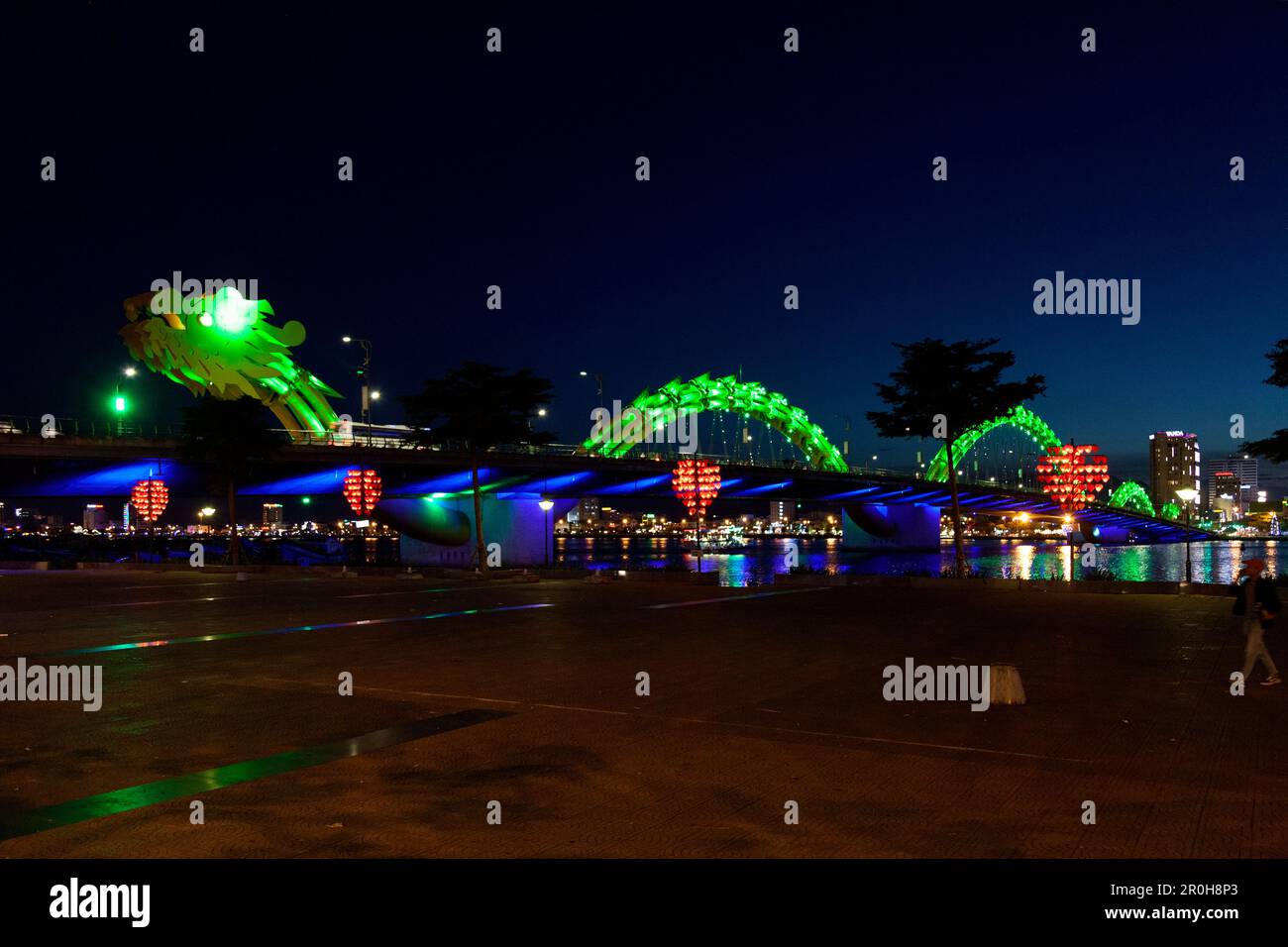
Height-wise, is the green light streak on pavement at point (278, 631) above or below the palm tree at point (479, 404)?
below

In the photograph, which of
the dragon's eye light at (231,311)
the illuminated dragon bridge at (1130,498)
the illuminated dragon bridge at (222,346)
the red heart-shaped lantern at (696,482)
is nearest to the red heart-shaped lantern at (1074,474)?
the red heart-shaped lantern at (696,482)

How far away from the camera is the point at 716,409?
126625mm

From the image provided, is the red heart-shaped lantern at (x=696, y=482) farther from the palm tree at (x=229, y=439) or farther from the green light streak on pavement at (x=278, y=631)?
the green light streak on pavement at (x=278, y=631)

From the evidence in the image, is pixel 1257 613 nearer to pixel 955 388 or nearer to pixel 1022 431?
pixel 955 388

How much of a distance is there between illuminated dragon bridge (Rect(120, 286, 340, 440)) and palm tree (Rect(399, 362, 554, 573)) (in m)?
34.9

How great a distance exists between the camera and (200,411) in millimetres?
57406

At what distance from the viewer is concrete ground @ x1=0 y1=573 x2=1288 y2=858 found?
745 cm

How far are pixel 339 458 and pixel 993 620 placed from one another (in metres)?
52.6

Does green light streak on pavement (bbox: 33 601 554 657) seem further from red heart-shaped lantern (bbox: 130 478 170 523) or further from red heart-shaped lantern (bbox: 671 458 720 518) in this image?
red heart-shaped lantern (bbox: 130 478 170 523)

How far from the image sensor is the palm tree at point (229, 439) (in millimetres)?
57000

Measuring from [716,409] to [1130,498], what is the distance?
299 feet

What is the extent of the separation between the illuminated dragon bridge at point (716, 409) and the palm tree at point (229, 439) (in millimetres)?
33827
